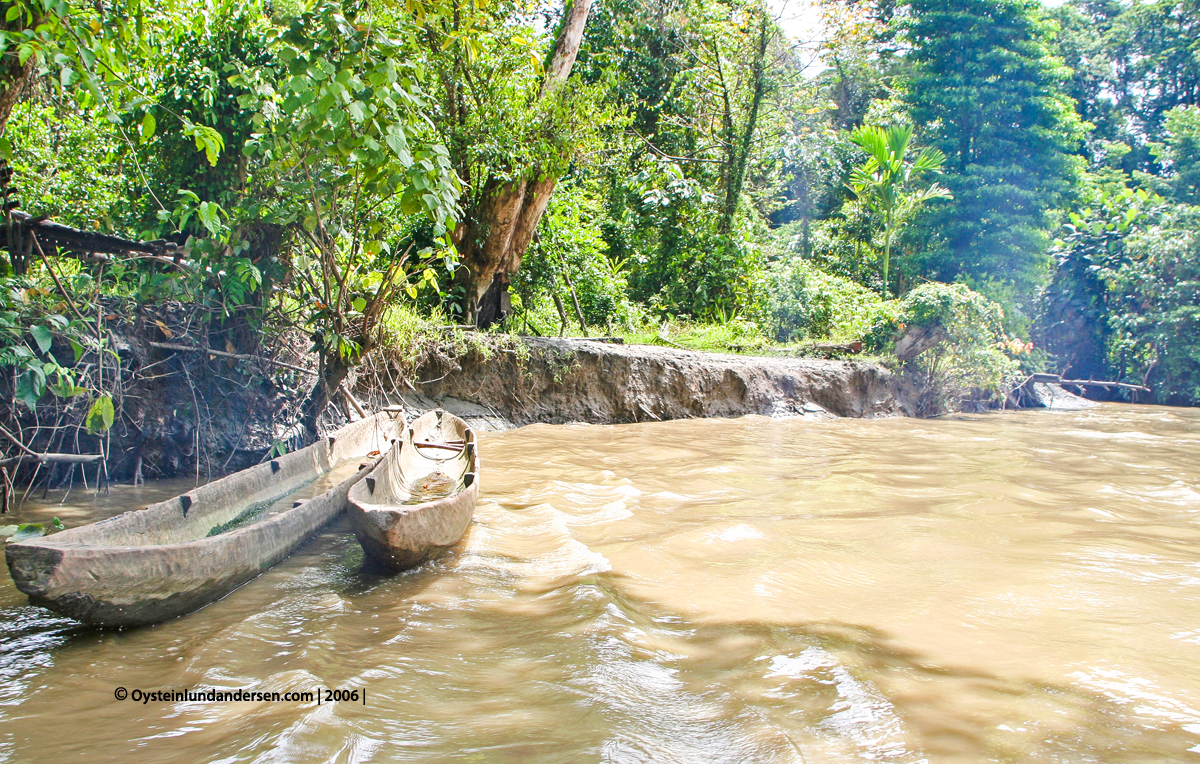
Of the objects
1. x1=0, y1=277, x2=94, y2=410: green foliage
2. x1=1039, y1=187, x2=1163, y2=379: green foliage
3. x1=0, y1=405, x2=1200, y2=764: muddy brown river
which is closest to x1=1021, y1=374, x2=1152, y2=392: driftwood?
x1=1039, y1=187, x2=1163, y2=379: green foliage

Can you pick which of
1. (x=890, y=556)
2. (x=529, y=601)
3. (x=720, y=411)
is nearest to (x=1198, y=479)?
(x=890, y=556)

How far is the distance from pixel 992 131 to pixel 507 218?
39.8ft

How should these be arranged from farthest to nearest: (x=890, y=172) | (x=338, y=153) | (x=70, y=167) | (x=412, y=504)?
1. (x=890, y=172)
2. (x=70, y=167)
3. (x=338, y=153)
4. (x=412, y=504)

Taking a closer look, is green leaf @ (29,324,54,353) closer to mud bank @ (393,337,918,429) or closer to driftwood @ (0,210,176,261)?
driftwood @ (0,210,176,261)

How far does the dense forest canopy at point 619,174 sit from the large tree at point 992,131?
0.06 meters

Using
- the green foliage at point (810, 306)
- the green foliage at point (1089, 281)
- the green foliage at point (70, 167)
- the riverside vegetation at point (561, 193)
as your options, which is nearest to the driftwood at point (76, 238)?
the riverside vegetation at point (561, 193)

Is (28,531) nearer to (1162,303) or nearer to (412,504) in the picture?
(412,504)

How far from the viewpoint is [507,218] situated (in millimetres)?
8812

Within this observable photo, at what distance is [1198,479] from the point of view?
20.2 ft

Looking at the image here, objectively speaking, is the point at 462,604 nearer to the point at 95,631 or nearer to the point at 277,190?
the point at 95,631

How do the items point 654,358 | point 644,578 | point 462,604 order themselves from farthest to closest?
point 654,358, point 644,578, point 462,604

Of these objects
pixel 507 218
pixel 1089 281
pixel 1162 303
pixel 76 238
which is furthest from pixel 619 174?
pixel 1162 303

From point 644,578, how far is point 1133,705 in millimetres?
1983

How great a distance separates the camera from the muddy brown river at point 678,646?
202 centimetres
